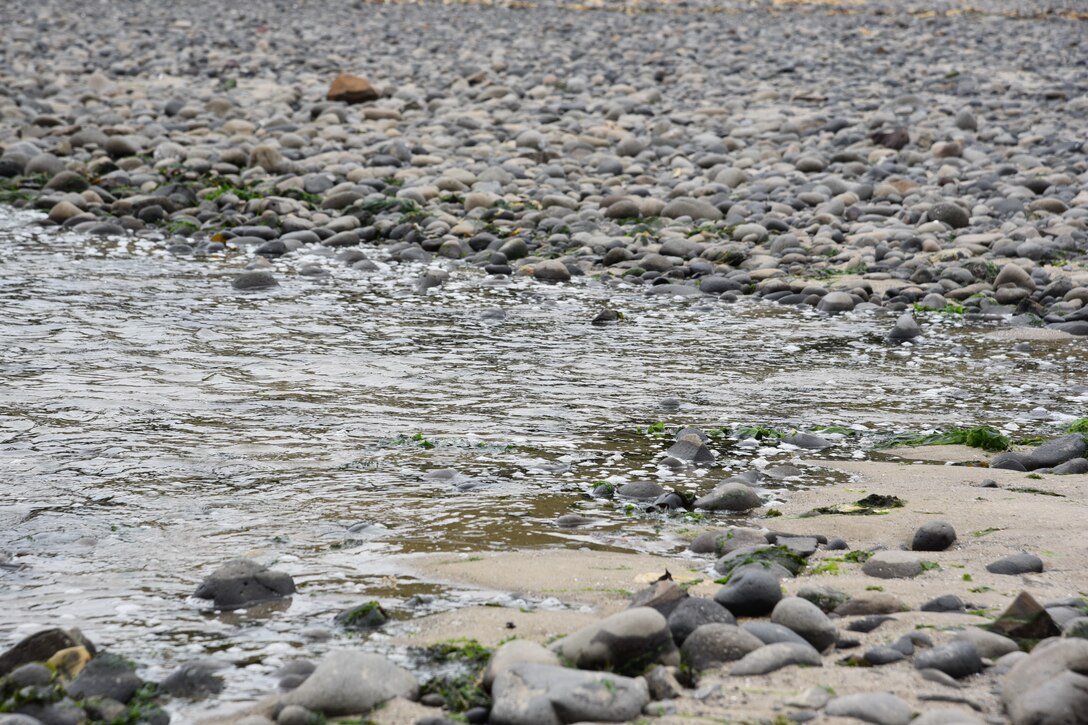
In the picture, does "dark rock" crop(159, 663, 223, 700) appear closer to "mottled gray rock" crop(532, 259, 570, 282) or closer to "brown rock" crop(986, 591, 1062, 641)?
"brown rock" crop(986, 591, 1062, 641)

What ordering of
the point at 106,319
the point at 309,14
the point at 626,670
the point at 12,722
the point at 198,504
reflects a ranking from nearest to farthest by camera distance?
the point at 12,722, the point at 626,670, the point at 198,504, the point at 106,319, the point at 309,14

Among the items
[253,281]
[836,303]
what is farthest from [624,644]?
[253,281]

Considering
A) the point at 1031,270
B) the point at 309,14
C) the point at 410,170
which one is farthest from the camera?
the point at 309,14

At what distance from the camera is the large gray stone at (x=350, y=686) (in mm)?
2377

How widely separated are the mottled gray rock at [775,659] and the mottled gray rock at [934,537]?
0.94 m

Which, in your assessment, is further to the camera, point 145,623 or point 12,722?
point 145,623

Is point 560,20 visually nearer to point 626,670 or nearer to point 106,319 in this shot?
point 106,319

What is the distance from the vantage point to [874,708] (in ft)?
7.36

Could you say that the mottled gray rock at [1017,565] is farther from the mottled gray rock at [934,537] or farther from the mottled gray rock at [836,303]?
the mottled gray rock at [836,303]

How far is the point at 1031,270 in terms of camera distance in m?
7.44

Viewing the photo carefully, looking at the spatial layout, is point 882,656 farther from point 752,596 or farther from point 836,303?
point 836,303

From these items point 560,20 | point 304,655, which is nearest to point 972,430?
point 304,655

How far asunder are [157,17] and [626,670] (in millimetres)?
19861

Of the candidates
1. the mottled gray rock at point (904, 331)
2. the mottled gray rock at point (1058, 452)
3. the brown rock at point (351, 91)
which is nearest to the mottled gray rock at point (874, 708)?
the mottled gray rock at point (1058, 452)
